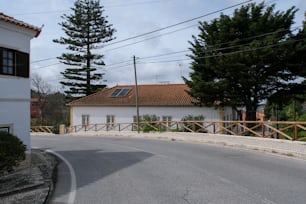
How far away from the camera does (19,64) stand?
1122 centimetres

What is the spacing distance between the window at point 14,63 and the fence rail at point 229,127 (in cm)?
1175

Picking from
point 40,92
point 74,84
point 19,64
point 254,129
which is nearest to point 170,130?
point 254,129

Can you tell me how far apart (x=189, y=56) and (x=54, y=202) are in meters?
22.2

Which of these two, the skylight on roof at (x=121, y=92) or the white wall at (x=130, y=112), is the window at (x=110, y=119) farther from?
the skylight on roof at (x=121, y=92)

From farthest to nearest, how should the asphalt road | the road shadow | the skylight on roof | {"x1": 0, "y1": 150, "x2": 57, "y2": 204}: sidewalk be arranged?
the skylight on roof → the road shadow → {"x1": 0, "y1": 150, "x2": 57, "y2": 204}: sidewalk → the asphalt road

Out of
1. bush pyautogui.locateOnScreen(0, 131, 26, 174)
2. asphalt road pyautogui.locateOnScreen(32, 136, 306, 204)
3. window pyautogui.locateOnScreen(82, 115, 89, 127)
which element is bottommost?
asphalt road pyautogui.locateOnScreen(32, 136, 306, 204)

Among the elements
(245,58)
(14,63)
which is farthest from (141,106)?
(14,63)

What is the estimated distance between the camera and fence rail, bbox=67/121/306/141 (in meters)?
15.8

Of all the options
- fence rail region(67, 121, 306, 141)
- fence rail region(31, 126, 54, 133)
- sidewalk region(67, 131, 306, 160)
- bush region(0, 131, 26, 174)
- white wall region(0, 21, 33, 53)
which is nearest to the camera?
bush region(0, 131, 26, 174)

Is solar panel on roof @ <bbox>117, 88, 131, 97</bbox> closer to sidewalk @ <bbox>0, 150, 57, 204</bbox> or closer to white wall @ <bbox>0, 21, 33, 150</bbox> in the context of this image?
white wall @ <bbox>0, 21, 33, 150</bbox>

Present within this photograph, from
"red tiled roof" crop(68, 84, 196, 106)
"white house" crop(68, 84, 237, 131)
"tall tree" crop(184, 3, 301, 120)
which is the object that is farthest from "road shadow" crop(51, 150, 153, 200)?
"red tiled roof" crop(68, 84, 196, 106)

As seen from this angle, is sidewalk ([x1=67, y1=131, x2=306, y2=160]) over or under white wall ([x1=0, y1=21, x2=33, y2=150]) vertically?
under

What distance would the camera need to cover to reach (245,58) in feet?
75.7

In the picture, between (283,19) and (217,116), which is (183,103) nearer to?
(217,116)
